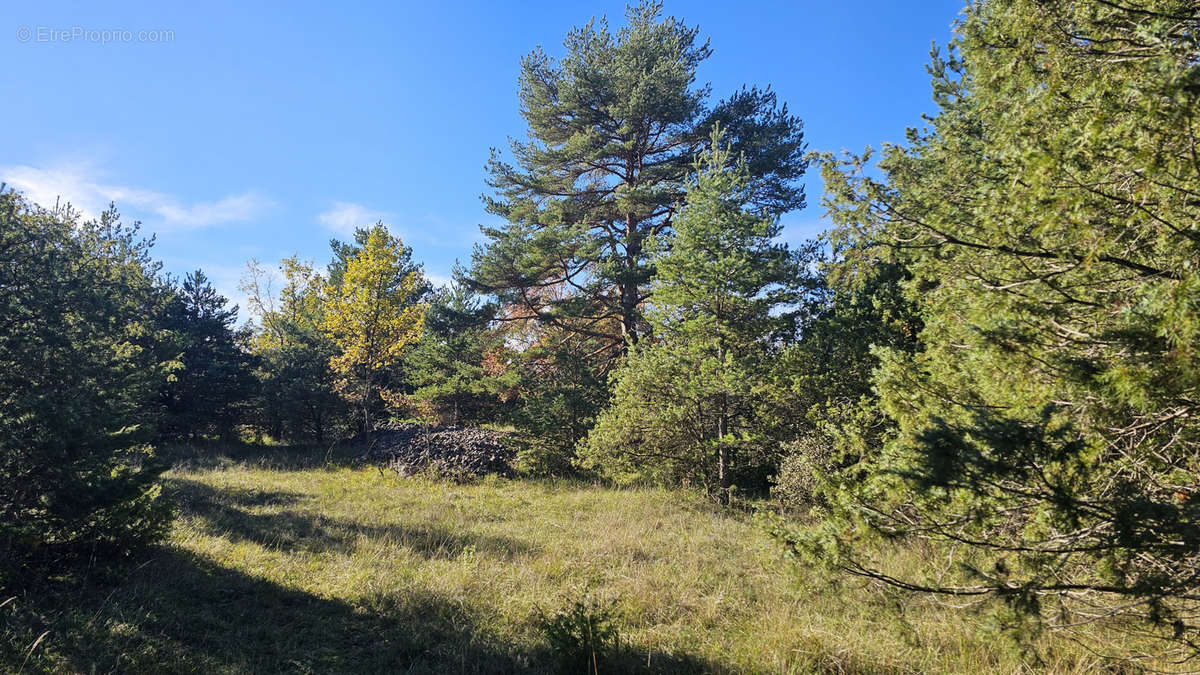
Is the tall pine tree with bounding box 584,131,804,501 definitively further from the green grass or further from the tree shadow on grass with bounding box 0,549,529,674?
the tree shadow on grass with bounding box 0,549,529,674

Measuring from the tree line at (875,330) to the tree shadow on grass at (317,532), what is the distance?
66.7 inches

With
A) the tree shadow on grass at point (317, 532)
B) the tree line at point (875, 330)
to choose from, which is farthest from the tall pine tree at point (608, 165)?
the tree shadow on grass at point (317, 532)

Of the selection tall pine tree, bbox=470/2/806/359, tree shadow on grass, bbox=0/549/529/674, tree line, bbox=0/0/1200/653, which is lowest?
tree shadow on grass, bbox=0/549/529/674

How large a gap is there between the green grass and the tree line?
786 mm

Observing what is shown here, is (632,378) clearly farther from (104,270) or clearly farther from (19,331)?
(104,270)

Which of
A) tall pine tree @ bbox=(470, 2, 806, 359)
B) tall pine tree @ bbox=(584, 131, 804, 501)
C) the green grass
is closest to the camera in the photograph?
the green grass

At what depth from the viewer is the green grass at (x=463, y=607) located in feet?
13.9

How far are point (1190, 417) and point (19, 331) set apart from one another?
36.1ft

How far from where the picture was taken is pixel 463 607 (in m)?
5.51

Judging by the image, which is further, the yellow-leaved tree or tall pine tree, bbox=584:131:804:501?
the yellow-leaved tree

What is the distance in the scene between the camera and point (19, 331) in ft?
19.6

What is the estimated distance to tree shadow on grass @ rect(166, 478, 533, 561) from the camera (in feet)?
25.1

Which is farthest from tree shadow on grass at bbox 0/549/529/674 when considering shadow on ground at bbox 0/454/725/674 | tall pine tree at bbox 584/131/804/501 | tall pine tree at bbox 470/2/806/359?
tall pine tree at bbox 470/2/806/359

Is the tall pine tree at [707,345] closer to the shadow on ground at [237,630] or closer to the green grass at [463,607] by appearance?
the green grass at [463,607]
